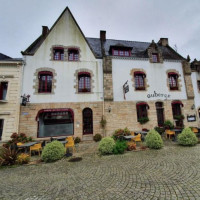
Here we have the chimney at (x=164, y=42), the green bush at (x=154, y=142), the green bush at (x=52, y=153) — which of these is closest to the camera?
the green bush at (x=52, y=153)

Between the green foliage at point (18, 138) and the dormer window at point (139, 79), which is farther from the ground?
the dormer window at point (139, 79)

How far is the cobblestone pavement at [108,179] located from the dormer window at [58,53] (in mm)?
9928

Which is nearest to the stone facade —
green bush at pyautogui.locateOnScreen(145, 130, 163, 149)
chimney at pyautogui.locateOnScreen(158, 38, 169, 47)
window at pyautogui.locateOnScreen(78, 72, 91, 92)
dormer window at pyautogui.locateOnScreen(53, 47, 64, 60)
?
dormer window at pyautogui.locateOnScreen(53, 47, 64, 60)

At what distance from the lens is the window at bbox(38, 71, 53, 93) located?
1077 cm

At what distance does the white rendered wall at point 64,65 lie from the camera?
10.5m

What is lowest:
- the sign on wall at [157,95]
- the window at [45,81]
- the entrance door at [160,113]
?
the entrance door at [160,113]

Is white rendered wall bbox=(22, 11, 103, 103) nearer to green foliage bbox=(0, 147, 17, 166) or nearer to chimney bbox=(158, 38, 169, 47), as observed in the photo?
green foliage bbox=(0, 147, 17, 166)

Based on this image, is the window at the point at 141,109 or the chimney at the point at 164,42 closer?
the window at the point at 141,109

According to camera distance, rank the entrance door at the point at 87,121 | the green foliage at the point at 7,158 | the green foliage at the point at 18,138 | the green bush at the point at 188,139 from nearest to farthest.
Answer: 1. the green foliage at the point at 7,158
2. the green bush at the point at 188,139
3. the green foliage at the point at 18,138
4. the entrance door at the point at 87,121

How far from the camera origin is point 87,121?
11.1 metres

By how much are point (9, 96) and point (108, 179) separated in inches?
426

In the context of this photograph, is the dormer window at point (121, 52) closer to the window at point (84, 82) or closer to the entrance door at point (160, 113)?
the window at point (84, 82)

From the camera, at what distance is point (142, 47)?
1595 centimetres

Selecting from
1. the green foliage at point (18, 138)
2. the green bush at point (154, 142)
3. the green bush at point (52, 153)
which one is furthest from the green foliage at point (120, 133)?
the green foliage at point (18, 138)
